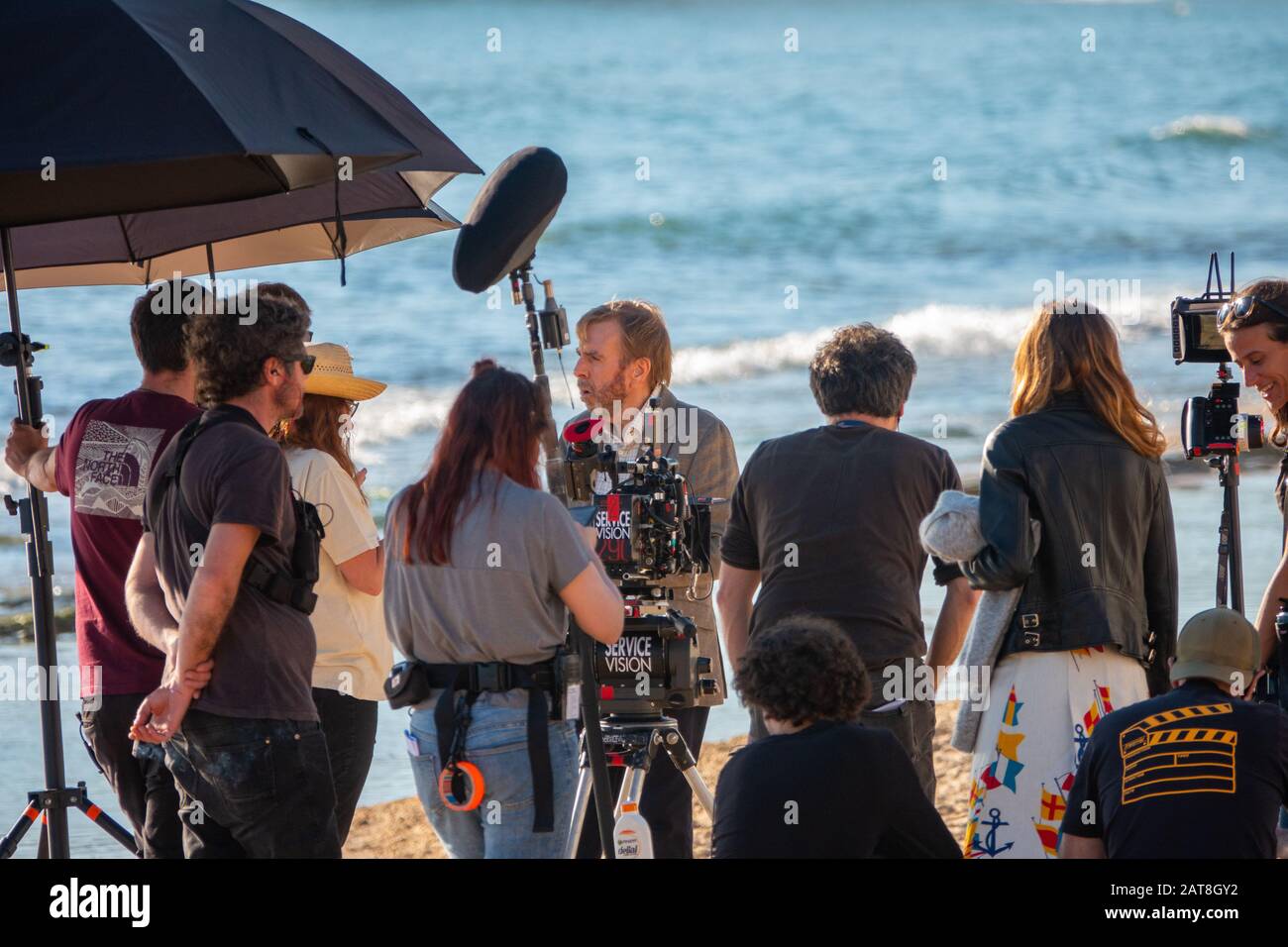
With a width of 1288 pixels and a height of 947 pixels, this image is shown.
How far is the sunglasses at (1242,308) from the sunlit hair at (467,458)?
1.51m

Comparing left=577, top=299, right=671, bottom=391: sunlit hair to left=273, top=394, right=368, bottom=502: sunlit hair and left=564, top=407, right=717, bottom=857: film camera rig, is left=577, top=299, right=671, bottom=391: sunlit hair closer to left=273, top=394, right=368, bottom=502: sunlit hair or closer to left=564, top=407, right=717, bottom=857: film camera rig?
left=564, top=407, right=717, bottom=857: film camera rig

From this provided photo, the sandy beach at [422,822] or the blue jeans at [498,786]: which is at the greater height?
the blue jeans at [498,786]

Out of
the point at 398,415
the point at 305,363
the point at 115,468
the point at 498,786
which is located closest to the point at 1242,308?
the point at 498,786

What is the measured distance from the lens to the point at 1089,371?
11.0 feet

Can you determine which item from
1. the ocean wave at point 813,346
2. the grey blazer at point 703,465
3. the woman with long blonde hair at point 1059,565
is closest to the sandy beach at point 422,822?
the grey blazer at point 703,465

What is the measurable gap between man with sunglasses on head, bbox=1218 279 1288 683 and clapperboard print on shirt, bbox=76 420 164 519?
2300mm

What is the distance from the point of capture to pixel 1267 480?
1020cm

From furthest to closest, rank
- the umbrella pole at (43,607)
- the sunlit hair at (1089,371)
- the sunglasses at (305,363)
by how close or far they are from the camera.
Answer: the umbrella pole at (43,607) < the sunlit hair at (1089,371) < the sunglasses at (305,363)

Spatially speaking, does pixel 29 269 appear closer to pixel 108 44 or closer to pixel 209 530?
pixel 108 44

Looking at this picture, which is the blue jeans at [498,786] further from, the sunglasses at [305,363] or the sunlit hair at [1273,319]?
the sunlit hair at [1273,319]

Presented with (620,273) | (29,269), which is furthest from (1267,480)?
(620,273)

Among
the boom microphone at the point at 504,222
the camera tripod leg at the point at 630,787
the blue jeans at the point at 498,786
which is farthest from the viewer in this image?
the camera tripod leg at the point at 630,787

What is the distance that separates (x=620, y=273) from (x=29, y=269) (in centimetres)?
1515

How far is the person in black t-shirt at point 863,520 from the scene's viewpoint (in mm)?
3498
